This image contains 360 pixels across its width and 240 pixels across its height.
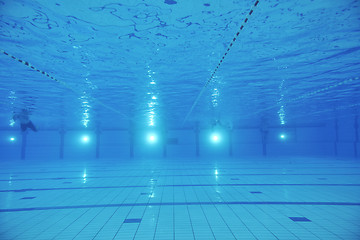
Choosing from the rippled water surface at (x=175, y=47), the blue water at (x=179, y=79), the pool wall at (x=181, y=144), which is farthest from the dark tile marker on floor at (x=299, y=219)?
the pool wall at (x=181, y=144)

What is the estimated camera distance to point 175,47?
4.49 m

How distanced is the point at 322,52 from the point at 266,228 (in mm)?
4181

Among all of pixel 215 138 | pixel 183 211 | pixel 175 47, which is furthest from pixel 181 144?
pixel 175 47

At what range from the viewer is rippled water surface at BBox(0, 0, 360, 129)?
10.5 feet

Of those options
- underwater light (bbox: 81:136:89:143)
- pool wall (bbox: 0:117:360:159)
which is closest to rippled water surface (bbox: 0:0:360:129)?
pool wall (bbox: 0:117:360:159)

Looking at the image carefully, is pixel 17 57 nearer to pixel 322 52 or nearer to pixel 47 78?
pixel 47 78

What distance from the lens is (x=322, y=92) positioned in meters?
9.14

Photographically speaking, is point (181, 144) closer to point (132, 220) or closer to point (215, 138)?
point (215, 138)

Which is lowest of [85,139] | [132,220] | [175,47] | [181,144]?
[132,220]

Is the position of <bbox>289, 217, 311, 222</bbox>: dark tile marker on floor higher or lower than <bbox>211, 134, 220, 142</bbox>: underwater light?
lower

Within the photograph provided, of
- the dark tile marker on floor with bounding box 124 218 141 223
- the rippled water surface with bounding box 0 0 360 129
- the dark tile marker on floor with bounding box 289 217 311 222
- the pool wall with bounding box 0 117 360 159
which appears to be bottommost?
the dark tile marker on floor with bounding box 124 218 141 223

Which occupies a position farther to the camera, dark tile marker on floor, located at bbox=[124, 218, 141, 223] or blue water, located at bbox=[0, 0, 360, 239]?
dark tile marker on floor, located at bbox=[124, 218, 141, 223]

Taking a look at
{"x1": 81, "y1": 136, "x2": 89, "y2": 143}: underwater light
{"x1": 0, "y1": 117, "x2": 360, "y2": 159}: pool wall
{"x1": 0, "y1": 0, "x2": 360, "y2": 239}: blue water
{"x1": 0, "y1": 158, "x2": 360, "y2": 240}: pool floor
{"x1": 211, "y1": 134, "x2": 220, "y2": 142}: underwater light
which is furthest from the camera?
{"x1": 211, "y1": 134, "x2": 220, "y2": 142}: underwater light

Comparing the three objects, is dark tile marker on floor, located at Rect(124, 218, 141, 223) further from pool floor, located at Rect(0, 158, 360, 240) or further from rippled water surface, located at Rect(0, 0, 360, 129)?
rippled water surface, located at Rect(0, 0, 360, 129)
